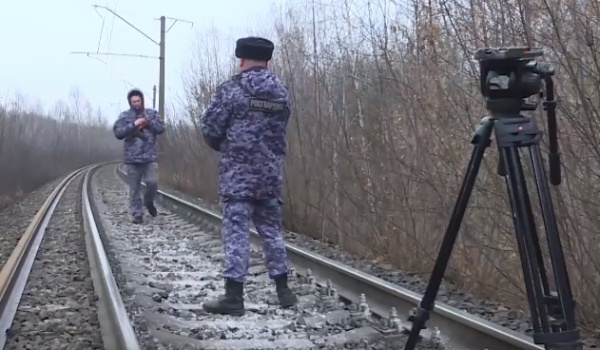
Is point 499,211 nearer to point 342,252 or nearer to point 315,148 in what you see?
point 342,252

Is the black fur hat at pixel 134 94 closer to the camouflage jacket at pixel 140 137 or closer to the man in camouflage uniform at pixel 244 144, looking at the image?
the camouflage jacket at pixel 140 137

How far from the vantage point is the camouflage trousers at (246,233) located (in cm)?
570

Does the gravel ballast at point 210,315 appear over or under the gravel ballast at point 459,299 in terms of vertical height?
over

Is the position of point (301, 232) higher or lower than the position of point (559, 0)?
lower

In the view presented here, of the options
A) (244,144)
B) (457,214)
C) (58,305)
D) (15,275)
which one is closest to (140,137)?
(15,275)

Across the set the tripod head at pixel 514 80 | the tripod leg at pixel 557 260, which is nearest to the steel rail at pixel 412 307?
the tripod leg at pixel 557 260

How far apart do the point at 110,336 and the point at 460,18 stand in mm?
3911

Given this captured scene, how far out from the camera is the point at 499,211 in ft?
22.1

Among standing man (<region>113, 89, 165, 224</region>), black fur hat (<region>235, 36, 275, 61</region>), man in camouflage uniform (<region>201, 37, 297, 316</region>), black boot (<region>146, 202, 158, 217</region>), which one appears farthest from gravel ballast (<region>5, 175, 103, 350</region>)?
black boot (<region>146, 202, 158, 217</region>)

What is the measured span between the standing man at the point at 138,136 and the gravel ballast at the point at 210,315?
2.33 metres

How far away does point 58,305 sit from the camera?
20.4 feet

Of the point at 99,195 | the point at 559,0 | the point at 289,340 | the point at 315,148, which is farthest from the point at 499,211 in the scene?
the point at 99,195

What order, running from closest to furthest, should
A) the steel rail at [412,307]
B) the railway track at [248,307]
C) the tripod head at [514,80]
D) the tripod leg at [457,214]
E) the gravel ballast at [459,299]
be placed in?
the tripod head at [514,80] < the tripod leg at [457,214] < the steel rail at [412,307] < the railway track at [248,307] < the gravel ballast at [459,299]

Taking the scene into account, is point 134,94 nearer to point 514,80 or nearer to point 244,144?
point 244,144
